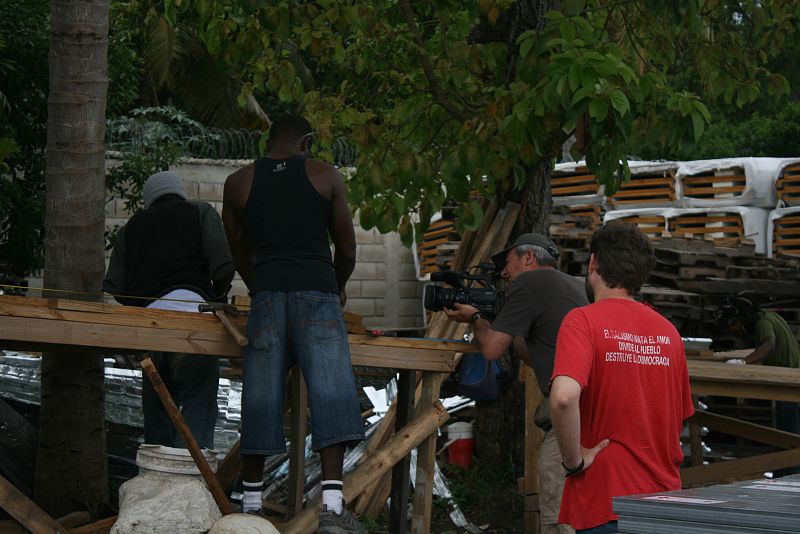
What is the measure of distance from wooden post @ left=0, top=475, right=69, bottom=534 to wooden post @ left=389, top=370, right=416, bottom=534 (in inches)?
81.6

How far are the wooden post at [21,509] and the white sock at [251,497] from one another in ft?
2.90

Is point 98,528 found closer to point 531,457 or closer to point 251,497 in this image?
point 251,497

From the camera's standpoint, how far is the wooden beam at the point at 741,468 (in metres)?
8.16

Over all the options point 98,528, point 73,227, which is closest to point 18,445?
point 73,227

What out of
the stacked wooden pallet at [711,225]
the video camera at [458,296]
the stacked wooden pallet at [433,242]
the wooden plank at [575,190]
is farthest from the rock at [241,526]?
the stacked wooden pallet at [433,242]

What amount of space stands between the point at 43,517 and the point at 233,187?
174cm

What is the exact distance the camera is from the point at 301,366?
5320 mm

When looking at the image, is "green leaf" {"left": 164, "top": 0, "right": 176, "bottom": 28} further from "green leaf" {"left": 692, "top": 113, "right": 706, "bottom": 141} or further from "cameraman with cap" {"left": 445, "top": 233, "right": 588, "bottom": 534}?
"green leaf" {"left": 692, "top": 113, "right": 706, "bottom": 141}

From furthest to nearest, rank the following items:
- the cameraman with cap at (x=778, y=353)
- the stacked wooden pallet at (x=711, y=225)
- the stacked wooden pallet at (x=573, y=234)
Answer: the stacked wooden pallet at (x=711, y=225) → the stacked wooden pallet at (x=573, y=234) → the cameraman with cap at (x=778, y=353)

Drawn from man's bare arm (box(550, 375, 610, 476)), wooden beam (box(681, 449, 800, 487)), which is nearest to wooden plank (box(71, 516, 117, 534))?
man's bare arm (box(550, 375, 610, 476))

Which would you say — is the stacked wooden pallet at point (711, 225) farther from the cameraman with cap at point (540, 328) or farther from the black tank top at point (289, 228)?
the black tank top at point (289, 228)

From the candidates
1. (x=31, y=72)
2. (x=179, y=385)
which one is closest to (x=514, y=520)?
(x=179, y=385)

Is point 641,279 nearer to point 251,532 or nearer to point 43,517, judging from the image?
point 251,532

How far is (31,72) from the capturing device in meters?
10.7
